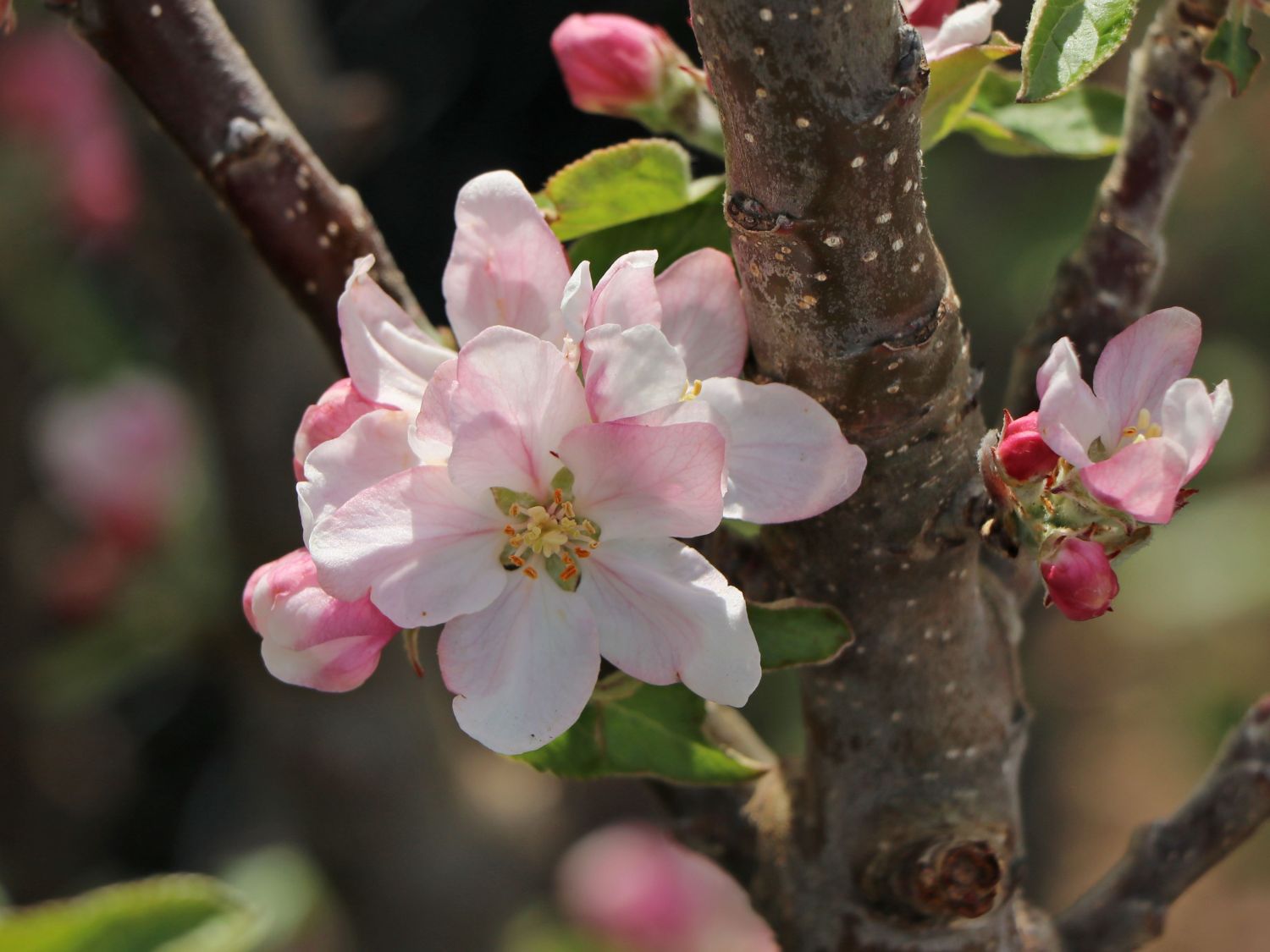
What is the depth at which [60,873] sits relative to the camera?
6.72 ft

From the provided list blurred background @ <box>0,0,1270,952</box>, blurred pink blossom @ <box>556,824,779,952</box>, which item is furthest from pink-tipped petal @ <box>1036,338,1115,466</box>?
blurred pink blossom @ <box>556,824,779,952</box>

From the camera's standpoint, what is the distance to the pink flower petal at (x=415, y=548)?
46cm

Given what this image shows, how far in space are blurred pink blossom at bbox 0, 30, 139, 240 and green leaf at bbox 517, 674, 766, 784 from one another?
1.88 metres

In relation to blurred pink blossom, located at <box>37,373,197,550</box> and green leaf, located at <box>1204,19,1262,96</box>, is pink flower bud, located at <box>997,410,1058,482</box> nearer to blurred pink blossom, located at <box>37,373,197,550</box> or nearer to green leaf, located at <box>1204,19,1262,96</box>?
green leaf, located at <box>1204,19,1262,96</box>

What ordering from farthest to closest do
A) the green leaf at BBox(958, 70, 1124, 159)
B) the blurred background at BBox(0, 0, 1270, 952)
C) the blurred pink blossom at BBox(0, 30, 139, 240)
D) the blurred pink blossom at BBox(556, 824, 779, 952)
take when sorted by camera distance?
the blurred pink blossom at BBox(0, 30, 139, 240) < the blurred pink blossom at BBox(556, 824, 779, 952) < the blurred background at BBox(0, 0, 1270, 952) < the green leaf at BBox(958, 70, 1124, 159)

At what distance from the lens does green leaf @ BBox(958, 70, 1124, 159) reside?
65cm

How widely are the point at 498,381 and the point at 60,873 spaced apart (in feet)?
6.34

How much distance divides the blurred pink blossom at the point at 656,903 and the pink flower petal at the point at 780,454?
156cm

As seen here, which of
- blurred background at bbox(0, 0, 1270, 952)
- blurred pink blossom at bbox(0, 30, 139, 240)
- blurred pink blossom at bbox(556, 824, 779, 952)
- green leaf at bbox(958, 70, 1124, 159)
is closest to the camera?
green leaf at bbox(958, 70, 1124, 159)

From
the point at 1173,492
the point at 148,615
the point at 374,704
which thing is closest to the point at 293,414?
the point at 374,704

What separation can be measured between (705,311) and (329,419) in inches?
6.3

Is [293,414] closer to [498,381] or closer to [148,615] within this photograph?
[148,615]

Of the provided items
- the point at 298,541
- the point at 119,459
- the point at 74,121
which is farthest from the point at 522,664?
the point at 74,121

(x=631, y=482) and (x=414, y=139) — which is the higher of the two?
(x=631, y=482)
